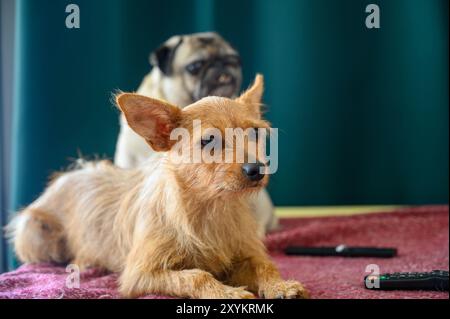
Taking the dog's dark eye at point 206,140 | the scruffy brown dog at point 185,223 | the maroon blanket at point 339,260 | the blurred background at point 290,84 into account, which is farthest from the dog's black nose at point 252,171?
the blurred background at point 290,84

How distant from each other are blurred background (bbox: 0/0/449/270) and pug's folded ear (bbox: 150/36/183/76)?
8 centimetres

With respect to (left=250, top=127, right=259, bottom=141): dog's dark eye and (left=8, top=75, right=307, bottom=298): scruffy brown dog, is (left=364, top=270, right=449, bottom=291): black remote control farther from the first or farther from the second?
(left=250, top=127, right=259, bottom=141): dog's dark eye

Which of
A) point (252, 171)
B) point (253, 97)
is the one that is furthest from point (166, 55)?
point (252, 171)

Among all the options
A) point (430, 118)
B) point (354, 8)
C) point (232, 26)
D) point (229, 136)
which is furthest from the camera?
point (430, 118)

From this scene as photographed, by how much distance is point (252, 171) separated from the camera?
129cm

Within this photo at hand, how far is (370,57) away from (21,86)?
4.03 ft

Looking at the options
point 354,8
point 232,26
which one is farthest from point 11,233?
point 354,8

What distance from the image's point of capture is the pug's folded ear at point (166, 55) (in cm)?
227

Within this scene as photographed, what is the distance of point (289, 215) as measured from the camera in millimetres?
2709

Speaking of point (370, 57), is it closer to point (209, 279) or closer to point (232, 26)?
point (232, 26)

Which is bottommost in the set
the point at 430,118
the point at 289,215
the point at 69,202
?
the point at 289,215

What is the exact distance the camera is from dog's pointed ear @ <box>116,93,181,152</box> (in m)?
1.33

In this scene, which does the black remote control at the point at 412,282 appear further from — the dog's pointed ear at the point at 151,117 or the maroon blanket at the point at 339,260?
the dog's pointed ear at the point at 151,117

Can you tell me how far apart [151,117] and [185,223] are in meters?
0.26
